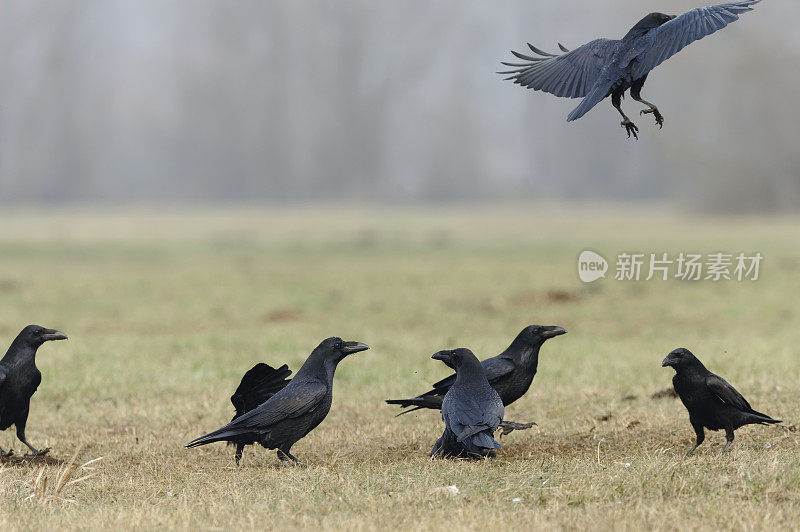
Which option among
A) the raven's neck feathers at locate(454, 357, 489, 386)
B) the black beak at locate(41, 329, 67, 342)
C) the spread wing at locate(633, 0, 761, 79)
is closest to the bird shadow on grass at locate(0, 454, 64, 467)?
the black beak at locate(41, 329, 67, 342)

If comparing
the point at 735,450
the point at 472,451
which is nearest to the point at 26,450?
the point at 472,451

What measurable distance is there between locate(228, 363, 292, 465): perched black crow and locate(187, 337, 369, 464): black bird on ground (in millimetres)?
404

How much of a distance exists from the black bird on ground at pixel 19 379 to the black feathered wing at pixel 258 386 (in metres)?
1.64

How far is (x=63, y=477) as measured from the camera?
6664 mm

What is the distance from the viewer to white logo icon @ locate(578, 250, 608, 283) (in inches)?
937

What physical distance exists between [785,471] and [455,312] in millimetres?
14193

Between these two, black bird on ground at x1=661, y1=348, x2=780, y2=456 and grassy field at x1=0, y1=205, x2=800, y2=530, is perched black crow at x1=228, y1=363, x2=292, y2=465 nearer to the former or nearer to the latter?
grassy field at x1=0, y1=205, x2=800, y2=530

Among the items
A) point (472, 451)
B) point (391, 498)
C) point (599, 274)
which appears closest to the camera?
point (391, 498)

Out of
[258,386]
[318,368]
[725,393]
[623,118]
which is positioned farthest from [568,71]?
[258,386]

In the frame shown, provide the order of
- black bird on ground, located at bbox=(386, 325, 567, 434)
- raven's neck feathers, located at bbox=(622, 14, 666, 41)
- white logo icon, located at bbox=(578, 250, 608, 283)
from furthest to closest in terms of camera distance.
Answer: white logo icon, located at bbox=(578, 250, 608, 283) < black bird on ground, located at bbox=(386, 325, 567, 434) < raven's neck feathers, located at bbox=(622, 14, 666, 41)

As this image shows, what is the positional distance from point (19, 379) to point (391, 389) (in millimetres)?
5002

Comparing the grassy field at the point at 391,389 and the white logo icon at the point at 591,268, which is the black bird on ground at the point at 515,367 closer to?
the grassy field at the point at 391,389

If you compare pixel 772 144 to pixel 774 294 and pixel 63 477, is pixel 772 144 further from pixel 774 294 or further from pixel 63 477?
pixel 63 477

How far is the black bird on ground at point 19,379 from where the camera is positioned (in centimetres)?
827
